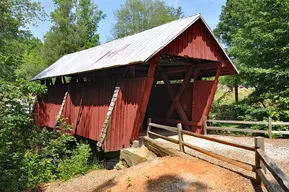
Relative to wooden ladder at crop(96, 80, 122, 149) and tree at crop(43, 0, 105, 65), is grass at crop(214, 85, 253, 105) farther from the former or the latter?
tree at crop(43, 0, 105, 65)

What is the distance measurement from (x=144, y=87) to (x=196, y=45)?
2.82 meters

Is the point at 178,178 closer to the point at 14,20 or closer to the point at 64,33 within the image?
the point at 14,20

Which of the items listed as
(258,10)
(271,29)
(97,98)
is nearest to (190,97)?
(97,98)

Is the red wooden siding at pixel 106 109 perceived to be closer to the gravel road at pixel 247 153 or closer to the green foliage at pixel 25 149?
the green foliage at pixel 25 149

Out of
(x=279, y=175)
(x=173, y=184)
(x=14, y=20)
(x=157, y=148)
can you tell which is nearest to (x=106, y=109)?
(x=157, y=148)

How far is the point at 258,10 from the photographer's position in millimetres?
13844

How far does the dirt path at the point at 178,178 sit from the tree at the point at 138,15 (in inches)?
1374

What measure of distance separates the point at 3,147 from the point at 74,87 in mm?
6816

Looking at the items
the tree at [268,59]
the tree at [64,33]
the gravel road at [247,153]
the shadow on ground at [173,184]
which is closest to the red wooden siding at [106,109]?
the gravel road at [247,153]

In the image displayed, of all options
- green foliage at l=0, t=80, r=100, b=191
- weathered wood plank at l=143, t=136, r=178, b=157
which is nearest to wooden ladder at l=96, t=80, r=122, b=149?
green foliage at l=0, t=80, r=100, b=191

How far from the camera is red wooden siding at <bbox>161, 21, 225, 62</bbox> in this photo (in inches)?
364

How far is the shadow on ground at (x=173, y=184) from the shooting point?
5.22 meters

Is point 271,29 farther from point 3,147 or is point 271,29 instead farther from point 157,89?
point 3,147

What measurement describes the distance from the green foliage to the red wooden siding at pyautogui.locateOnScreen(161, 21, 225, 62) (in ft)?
16.4
